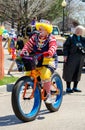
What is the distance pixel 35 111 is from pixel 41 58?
932 mm

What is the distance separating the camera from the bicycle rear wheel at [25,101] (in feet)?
24.1

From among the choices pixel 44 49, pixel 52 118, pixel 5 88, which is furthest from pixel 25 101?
pixel 5 88

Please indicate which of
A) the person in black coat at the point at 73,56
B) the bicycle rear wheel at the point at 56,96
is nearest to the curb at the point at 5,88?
the person in black coat at the point at 73,56

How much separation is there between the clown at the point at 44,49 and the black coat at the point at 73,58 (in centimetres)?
275

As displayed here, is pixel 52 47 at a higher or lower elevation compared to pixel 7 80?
higher

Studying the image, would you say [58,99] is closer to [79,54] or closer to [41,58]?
[41,58]

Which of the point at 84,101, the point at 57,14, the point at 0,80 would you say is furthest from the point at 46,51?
the point at 57,14

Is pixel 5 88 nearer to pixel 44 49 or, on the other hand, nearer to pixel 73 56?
pixel 73 56

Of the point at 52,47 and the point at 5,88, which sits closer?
the point at 52,47

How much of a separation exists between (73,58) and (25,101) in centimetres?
344

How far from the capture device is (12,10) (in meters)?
50.4

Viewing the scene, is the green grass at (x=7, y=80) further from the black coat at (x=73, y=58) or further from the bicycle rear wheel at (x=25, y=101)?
the bicycle rear wheel at (x=25, y=101)

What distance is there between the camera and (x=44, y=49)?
8.04 metres

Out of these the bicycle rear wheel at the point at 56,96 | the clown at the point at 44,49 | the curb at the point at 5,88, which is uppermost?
the clown at the point at 44,49
